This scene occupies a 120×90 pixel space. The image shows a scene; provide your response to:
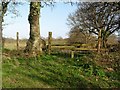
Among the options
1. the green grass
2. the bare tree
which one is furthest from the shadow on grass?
the bare tree

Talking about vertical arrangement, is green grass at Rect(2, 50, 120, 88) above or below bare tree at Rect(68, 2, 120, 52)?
below

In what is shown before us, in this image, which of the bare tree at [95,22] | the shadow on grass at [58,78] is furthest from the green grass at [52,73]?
the bare tree at [95,22]

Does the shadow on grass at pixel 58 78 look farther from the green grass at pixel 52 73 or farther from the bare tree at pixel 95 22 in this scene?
the bare tree at pixel 95 22

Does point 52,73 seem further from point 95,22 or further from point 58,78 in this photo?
point 95,22

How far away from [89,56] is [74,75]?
326cm

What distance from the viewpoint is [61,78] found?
11266 millimetres

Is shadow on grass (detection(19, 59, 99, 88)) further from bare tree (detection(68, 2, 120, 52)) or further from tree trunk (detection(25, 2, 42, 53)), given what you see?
bare tree (detection(68, 2, 120, 52))

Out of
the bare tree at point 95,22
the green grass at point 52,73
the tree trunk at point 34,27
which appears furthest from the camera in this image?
the bare tree at point 95,22

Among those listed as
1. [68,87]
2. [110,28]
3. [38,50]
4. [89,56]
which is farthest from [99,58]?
[110,28]

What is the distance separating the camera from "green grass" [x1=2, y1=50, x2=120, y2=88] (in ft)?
34.8

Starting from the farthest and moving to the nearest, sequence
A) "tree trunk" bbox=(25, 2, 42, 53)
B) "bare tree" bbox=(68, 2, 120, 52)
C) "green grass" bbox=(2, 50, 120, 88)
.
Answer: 1. "bare tree" bbox=(68, 2, 120, 52)
2. "tree trunk" bbox=(25, 2, 42, 53)
3. "green grass" bbox=(2, 50, 120, 88)

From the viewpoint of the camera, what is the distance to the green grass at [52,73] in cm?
1062

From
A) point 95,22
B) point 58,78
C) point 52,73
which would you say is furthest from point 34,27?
point 95,22

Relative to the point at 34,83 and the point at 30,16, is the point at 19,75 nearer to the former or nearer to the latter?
the point at 34,83
